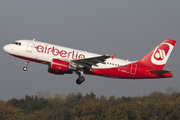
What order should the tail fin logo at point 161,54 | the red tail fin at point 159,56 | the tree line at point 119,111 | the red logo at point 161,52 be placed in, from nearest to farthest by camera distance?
the red tail fin at point 159,56 → the tail fin logo at point 161,54 → the red logo at point 161,52 → the tree line at point 119,111

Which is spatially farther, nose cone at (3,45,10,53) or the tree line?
the tree line

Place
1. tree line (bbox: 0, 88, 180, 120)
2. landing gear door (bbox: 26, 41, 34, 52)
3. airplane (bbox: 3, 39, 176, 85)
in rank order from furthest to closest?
tree line (bbox: 0, 88, 180, 120)
landing gear door (bbox: 26, 41, 34, 52)
airplane (bbox: 3, 39, 176, 85)

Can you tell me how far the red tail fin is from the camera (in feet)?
152

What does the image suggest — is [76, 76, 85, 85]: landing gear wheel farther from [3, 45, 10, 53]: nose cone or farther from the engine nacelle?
[3, 45, 10, 53]: nose cone

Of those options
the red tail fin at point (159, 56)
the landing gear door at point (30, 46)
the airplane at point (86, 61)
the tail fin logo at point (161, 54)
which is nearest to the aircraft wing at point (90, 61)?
the airplane at point (86, 61)

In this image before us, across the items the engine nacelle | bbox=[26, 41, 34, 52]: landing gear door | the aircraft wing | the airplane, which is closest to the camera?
the aircraft wing

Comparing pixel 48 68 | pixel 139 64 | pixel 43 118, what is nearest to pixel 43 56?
pixel 48 68

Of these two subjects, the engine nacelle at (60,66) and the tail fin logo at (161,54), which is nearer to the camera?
the engine nacelle at (60,66)

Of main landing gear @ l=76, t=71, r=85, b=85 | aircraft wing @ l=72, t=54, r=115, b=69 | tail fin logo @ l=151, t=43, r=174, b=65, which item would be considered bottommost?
main landing gear @ l=76, t=71, r=85, b=85

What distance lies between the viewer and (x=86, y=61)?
138 ft

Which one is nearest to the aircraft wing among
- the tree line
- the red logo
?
the red logo

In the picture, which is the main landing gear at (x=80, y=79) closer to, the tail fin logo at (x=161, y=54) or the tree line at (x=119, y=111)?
the tail fin logo at (x=161, y=54)

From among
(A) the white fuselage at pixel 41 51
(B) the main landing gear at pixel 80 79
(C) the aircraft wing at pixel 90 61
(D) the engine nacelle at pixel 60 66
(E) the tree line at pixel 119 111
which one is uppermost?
(A) the white fuselage at pixel 41 51

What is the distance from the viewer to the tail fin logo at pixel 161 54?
46.6 meters
